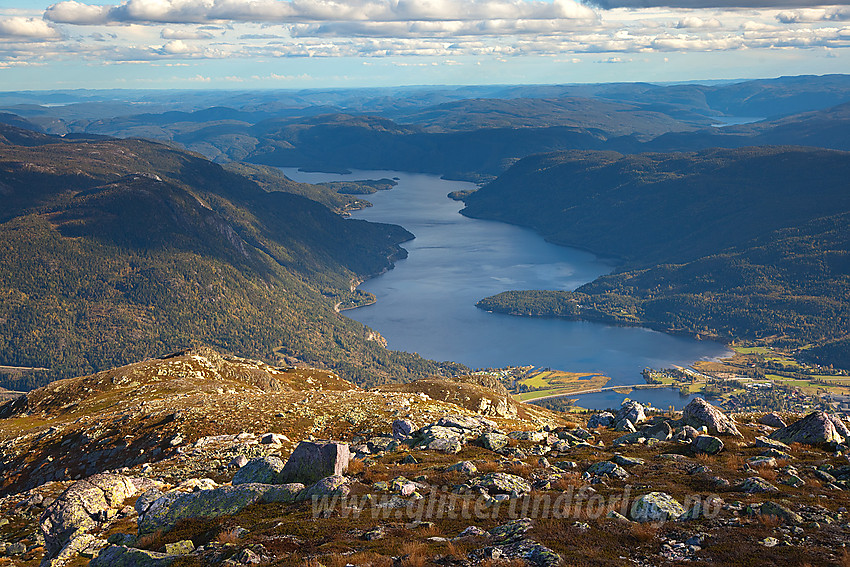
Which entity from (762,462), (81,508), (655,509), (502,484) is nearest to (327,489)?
(502,484)

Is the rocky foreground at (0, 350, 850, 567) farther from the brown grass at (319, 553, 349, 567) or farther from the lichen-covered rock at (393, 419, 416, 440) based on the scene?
the lichen-covered rock at (393, 419, 416, 440)

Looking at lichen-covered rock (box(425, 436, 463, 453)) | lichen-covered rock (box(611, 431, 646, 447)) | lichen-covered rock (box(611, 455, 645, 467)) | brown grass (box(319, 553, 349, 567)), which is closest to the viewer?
brown grass (box(319, 553, 349, 567))

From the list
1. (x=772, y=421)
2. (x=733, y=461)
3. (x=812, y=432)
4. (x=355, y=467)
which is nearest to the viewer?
(x=355, y=467)

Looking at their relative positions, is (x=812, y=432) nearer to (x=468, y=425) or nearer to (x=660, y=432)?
(x=660, y=432)

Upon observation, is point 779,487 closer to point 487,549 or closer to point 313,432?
point 487,549

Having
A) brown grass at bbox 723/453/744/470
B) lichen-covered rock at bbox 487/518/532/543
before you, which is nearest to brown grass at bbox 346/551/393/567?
lichen-covered rock at bbox 487/518/532/543

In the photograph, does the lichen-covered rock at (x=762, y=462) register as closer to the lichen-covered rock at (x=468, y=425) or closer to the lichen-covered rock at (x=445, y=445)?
the lichen-covered rock at (x=445, y=445)

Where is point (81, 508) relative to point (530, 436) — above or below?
above

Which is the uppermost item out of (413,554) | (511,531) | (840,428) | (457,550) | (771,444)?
(413,554)
